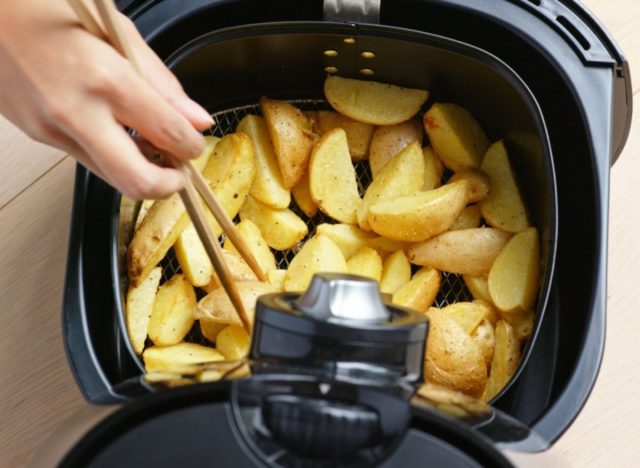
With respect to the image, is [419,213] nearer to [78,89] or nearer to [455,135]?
[455,135]

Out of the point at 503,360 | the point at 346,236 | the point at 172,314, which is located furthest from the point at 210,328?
the point at 503,360

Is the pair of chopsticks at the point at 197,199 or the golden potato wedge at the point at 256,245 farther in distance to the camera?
the golden potato wedge at the point at 256,245

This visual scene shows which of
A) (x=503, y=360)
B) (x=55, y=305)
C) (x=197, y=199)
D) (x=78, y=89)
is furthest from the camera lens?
(x=55, y=305)

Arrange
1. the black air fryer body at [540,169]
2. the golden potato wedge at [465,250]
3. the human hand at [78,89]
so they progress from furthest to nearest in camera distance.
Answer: the golden potato wedge at [465,250] < the black air fryer body at [540,169] < the human hand at [78,89]

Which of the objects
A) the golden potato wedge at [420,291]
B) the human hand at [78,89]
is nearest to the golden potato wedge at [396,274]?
the golden potato wedge at [420,291]

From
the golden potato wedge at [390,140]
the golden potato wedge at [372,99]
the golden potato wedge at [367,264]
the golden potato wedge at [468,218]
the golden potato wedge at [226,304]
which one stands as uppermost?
the golden potato wedge at [372,99]

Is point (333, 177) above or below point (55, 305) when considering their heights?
above

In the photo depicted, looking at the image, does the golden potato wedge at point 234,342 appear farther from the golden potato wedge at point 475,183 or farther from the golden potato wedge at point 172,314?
the golden potato wedge at point 475,183
